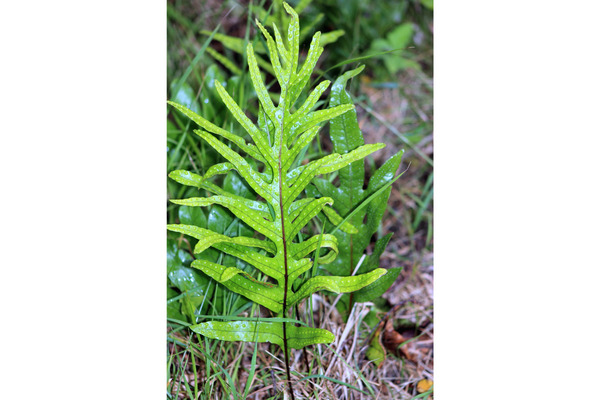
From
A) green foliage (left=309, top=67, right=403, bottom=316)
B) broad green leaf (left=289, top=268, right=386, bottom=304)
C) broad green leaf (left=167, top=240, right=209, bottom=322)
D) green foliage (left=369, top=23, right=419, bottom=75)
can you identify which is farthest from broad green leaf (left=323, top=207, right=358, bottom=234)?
green foliage (left=369, top=23, right=419, bottom=75)

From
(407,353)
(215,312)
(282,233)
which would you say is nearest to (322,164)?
(282,233)

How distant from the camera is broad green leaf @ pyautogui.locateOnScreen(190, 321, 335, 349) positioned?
86 centimetres

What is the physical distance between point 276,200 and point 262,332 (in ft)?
0.79

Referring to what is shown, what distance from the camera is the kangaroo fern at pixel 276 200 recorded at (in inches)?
32.1

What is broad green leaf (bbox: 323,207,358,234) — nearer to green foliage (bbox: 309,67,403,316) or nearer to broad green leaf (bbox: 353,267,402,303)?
green foliage (bbox: 309,67,403,316)

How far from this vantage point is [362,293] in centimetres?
99

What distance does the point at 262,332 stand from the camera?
0.88 metres

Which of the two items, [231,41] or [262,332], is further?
[231,41]

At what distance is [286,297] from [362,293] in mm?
186

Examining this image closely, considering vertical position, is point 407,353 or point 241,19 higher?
point 241,19

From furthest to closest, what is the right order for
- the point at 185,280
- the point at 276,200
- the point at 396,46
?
1. the point at 396,46
2. the point at 185,280
3. the point at 276,200

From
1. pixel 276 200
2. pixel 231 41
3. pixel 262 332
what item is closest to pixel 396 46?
pixel 231 41

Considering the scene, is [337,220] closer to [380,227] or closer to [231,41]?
[380,227]
